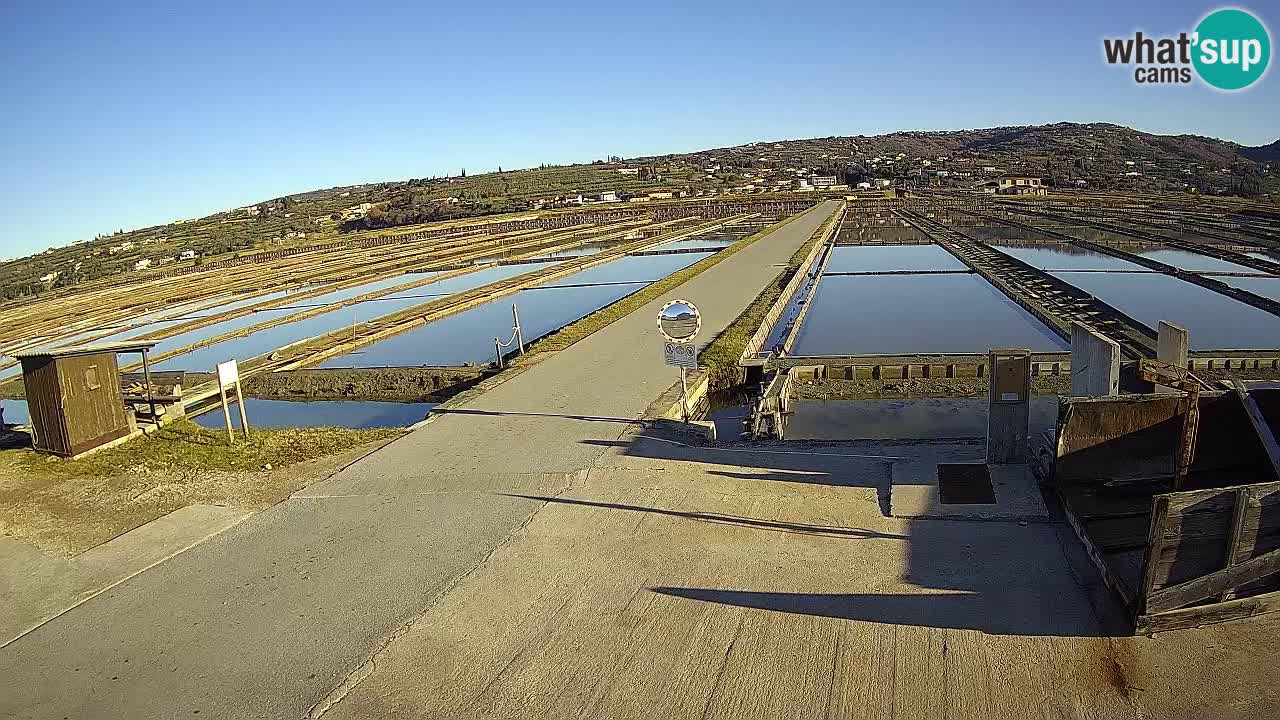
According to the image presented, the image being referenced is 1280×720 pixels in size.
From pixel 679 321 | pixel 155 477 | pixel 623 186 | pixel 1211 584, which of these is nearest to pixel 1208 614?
pixel 1211 584

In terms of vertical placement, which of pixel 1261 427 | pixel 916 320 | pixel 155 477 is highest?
pixel 1261 427

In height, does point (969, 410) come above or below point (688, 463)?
below

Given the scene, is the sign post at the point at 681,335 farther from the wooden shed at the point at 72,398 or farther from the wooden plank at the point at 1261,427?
the wooden shed at the point at 72,398

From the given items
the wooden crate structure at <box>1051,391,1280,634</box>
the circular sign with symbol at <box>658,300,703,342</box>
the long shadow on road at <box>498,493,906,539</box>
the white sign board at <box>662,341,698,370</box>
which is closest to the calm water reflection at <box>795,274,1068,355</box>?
the circular sign with symbol at <box>658,300,703,342</box>

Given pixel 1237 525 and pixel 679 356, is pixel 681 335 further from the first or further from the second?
pixel 1237 525

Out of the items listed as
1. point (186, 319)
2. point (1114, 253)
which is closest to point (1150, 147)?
point (1114, 253)

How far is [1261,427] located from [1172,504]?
7.47 ft

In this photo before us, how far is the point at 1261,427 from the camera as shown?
20.0 ft

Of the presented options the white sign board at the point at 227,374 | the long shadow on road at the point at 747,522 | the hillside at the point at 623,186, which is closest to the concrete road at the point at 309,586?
the long shadow on road at the point at 747,522

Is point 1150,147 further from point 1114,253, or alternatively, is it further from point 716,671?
point 716,671

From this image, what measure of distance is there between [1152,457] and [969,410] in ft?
18.8

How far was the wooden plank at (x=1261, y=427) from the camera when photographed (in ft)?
19.2

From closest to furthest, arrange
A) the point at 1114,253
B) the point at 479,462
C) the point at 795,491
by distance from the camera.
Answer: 1. the point at 795,491
2. the point at 479,462
3. the point at 1114,253

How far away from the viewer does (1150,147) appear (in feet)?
596
